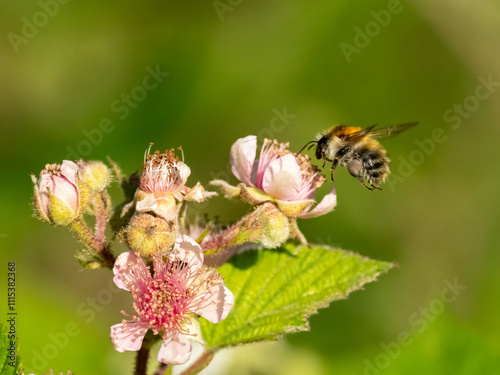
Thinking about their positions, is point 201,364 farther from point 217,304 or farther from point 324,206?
point 324,206

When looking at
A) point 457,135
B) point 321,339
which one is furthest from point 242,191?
point 457,135

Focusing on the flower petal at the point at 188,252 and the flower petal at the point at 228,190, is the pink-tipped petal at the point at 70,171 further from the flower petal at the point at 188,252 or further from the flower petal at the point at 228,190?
the flower petal at the point at 228,190

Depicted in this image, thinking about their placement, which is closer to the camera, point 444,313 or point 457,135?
point 444,313

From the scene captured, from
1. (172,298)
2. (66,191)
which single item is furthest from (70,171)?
(172,298)

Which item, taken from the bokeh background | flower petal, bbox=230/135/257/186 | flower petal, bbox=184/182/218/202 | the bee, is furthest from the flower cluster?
the bokeh background

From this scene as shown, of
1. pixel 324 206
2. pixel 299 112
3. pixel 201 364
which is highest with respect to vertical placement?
pixel 299 112

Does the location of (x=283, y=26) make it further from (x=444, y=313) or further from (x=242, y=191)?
(x=242, y=191)

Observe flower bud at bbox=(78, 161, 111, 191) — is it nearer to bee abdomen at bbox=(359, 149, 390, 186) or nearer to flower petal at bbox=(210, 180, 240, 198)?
flower petal at bbox=(210, 180, 240, 198)
